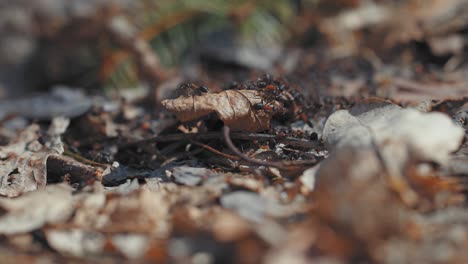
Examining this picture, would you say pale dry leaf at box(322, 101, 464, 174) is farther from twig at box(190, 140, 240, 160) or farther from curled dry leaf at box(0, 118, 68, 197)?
curled dry leaf at box(0, 118, 68, 197)

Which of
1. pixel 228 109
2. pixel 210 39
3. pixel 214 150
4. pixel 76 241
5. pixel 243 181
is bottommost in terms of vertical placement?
pixel 76 241

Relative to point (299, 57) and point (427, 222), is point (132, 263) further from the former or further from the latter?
point (299, 57)

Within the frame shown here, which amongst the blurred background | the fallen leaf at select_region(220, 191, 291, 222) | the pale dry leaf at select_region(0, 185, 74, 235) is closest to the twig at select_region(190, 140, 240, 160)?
the fallen leaf at select_region(220, 191, 291, 222)

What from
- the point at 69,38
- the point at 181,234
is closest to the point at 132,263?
the point at 181,234

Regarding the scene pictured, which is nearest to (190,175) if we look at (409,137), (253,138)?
(253,138)

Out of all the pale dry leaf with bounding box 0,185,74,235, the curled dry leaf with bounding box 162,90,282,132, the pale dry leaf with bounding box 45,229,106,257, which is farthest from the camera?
the curled dry leaf with bounding box 162,90,282,132

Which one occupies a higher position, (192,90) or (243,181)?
(192,90)

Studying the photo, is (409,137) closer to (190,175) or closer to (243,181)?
(243,181)
